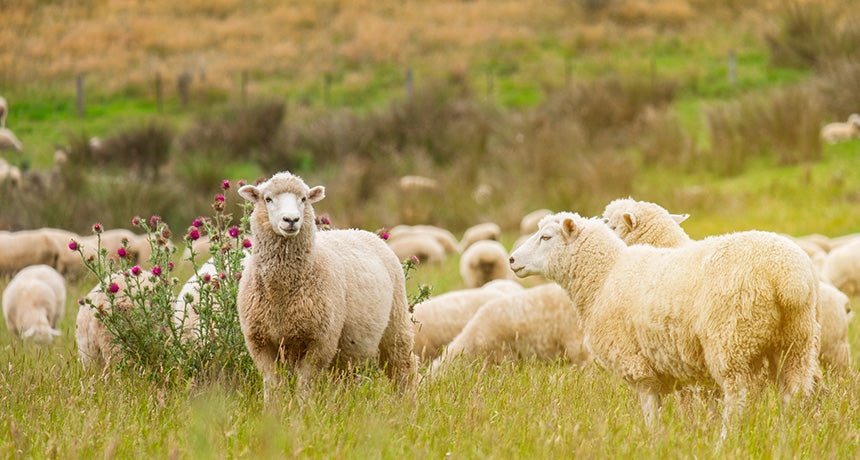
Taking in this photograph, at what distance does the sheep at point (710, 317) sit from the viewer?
4.36 meters

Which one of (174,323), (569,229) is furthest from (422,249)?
(174,323)

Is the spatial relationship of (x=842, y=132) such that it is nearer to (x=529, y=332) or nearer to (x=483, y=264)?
(x=483, y=264)

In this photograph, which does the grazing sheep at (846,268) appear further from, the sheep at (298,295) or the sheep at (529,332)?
the sheep at (298,295)

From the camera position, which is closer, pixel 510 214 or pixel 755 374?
pixel 755 374

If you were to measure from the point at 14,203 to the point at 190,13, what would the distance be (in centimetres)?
2630

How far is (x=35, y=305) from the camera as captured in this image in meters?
8.91

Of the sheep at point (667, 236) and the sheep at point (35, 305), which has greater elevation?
the sheep at point (667, 236)

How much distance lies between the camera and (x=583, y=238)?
5.52 metres

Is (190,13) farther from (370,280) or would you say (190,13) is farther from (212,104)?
(370,280)

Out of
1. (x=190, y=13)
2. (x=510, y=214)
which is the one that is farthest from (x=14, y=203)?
(x=190, y=13)

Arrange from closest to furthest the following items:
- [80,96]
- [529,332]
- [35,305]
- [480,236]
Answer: [529,332], [35,305], [480,236], [80,96]

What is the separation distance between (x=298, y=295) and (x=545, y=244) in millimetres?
1695

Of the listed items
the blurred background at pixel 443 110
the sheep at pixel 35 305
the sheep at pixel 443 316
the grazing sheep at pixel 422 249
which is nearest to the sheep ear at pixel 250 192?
the sheep at pixel 443 316

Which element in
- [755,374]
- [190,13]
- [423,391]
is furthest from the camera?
[190,13]
